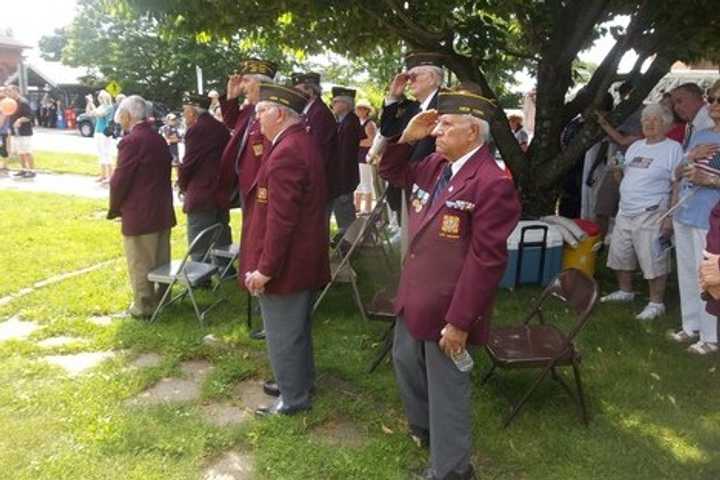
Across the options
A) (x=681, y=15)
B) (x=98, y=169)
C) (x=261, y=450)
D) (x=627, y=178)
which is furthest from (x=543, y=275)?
(x=98, y=169)

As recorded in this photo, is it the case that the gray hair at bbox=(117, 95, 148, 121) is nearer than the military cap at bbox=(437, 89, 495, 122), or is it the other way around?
the military cap at bbox=(437, 89, 495, 122)

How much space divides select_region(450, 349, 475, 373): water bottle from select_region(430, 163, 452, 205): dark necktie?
738 millimetres

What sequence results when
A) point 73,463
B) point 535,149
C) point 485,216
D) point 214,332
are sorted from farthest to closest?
point 535,149 → point 214,332 → point 73,463 → point 485,216

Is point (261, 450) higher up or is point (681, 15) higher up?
point (681, 15)

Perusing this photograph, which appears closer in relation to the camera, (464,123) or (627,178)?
(464,123)

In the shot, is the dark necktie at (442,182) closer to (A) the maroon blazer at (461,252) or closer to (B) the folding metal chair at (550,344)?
(A) the maroon blazer at (461,252)

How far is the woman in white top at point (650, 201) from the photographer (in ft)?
18.5

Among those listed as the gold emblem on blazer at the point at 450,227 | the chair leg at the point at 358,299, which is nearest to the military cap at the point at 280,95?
the gold emblem on blazer at the point at 450,227

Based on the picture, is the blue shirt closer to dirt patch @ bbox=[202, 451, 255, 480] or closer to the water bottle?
the water bottle

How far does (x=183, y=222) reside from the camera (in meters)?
10.1

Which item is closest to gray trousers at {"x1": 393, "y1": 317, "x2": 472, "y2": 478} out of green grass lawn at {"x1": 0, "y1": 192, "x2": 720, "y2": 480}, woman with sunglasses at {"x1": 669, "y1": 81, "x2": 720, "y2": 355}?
green grass lawn at {"x1": 0, "y1": 192, "x2": 720, "y2": 480}

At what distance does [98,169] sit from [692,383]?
14373 mm

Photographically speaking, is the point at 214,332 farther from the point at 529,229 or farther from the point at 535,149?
the point at 535,149

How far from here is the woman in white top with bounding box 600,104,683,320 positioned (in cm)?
564
